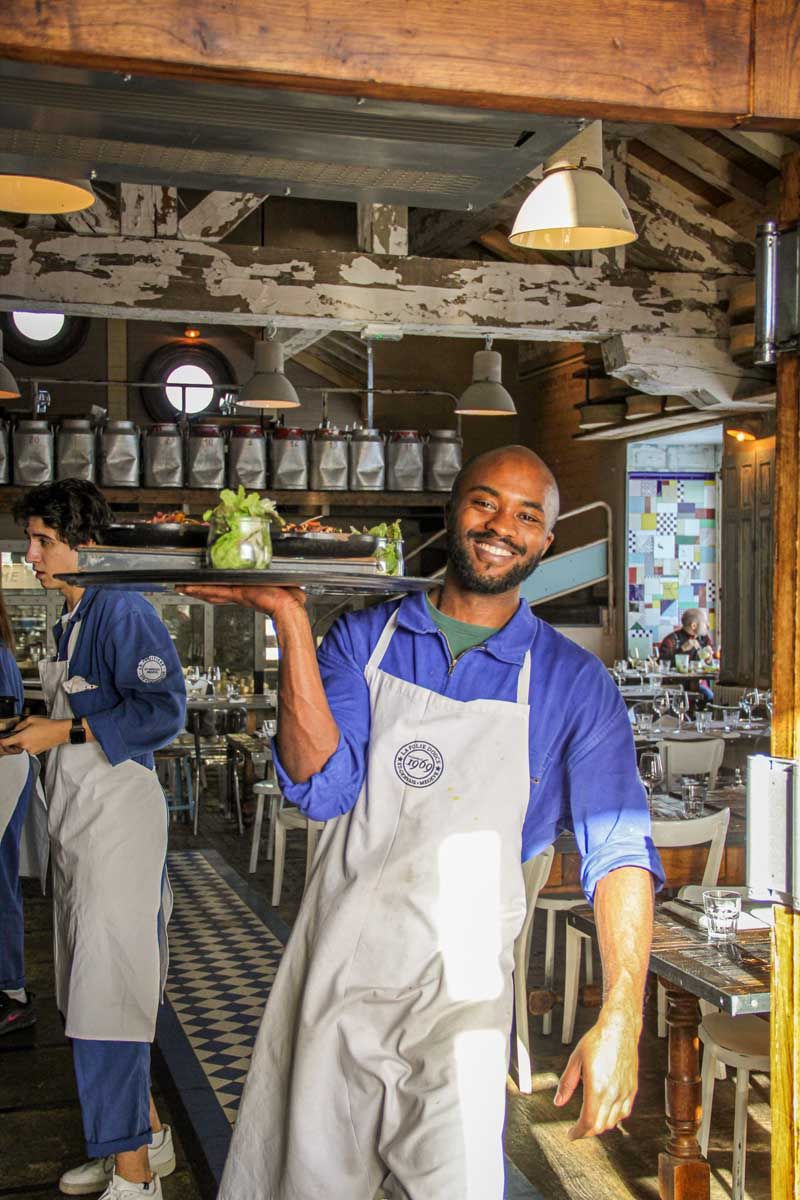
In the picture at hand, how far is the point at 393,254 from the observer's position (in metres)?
7.77

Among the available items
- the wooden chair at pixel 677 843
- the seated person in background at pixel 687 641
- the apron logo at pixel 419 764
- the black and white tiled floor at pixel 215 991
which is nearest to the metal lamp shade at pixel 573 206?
the wooden chair at pixel 677 843

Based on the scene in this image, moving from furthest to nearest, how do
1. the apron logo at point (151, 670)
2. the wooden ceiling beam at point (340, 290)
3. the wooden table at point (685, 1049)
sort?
the wooden ceiling beam at point (340, 290)
the apron logo at point (151, 670)
the wooden table at point (685, 1049)

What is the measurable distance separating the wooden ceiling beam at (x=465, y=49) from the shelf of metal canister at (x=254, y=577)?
0.83 m

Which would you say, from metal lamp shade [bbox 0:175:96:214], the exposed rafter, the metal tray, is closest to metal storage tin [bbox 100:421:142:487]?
the exposed rafter

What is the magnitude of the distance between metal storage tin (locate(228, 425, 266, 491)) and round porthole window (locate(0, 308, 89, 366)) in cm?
737

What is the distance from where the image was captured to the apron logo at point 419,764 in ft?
7.94

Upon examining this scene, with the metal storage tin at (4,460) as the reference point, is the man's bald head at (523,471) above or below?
below

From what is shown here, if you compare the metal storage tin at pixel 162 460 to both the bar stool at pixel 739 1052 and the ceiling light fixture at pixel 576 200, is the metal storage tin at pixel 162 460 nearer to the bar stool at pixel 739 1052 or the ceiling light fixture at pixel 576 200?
the ceiling light fixture at pixel 576 200

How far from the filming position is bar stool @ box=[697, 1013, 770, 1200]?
3656mm

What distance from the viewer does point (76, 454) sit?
8555mm

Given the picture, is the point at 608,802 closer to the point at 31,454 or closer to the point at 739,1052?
the point at 739,1052

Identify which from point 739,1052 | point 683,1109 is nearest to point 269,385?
point 739,1052

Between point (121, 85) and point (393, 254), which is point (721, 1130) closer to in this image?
point (121, 85)

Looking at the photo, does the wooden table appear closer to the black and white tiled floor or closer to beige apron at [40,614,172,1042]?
the black and white tiled floor
